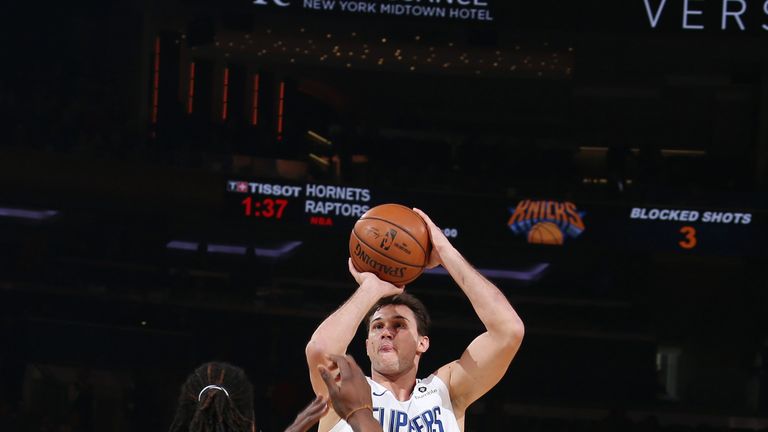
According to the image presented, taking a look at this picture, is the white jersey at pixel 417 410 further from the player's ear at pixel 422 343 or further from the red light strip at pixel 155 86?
the red light strip at pixel 155 86

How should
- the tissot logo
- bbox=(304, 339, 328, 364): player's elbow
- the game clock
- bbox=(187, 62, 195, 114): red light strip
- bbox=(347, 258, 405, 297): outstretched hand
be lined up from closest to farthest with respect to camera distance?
bbox=(304, 339, 328, 364): player's elbow < bbox=(347, 258, 405, 297): outstretched hand < the tissot logo < the game clock < bbox=(187, 62, 195, 114): red light strip

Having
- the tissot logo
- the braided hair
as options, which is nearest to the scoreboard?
the tissot logo

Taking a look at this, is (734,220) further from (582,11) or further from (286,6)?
(286,6)

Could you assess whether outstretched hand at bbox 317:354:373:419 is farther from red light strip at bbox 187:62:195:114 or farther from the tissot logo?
red light strip at bbox 187:62:195:114

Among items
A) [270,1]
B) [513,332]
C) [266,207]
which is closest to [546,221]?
[266,207]

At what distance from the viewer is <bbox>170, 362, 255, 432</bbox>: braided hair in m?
2.79

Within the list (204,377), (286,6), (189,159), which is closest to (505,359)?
(204,377)

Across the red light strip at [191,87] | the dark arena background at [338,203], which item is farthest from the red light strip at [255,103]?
the red light strip at [191,87]

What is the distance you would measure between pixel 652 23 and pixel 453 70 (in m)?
4.70

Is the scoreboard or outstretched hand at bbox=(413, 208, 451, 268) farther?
the scoreboard

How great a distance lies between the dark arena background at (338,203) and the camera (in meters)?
11.9

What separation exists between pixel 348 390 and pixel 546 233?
9.32m

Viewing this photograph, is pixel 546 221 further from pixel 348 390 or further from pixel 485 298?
pixel 348 390

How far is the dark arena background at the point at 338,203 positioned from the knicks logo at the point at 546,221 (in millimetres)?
19
